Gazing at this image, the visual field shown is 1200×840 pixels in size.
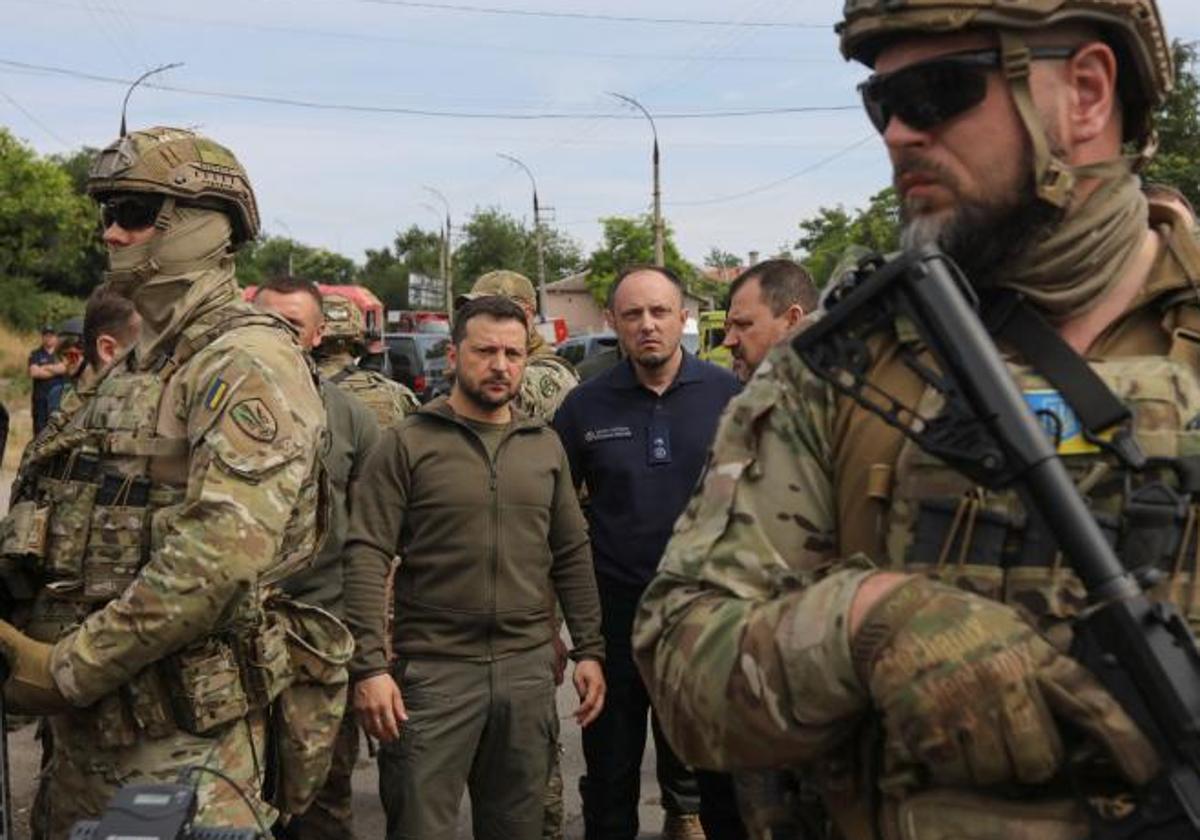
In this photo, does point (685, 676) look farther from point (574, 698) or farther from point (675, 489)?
point (574, 698)

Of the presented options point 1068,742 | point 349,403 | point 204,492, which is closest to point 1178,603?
point 1068,742

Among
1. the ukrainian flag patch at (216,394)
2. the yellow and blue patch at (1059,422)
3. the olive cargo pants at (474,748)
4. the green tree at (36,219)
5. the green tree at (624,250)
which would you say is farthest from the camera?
the green tree at (624,250)

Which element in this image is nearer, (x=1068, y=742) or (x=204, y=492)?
(x=1068, y=742)

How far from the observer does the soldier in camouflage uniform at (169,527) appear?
2.90m

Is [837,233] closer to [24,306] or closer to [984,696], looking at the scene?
[24,306]

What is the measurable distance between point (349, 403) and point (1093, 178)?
12.7 feet

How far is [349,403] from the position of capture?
5297 millimetres

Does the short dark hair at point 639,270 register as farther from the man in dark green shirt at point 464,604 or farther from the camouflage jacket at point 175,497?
the camouflage jacket at point 175,497

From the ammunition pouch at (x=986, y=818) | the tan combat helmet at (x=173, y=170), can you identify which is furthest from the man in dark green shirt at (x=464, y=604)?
the ammunition pouch at (x=986, y=818)

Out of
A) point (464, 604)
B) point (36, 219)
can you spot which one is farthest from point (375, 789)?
point (36, 219)

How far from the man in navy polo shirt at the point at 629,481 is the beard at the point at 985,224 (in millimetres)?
3082

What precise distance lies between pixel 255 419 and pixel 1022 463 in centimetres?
190

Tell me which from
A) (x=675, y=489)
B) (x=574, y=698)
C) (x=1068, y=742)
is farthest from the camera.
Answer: (x=574, y=698)

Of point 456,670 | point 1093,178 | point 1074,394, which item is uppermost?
point 1093,178
